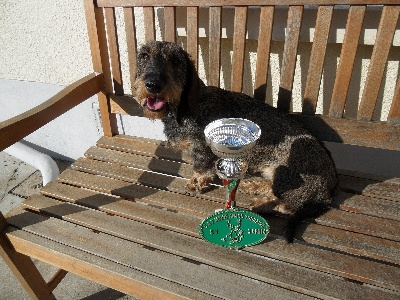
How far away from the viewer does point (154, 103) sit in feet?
6.48

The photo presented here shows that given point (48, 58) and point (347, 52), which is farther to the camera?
point (48, 58)

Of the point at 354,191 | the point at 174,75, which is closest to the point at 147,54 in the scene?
the point at 174,75

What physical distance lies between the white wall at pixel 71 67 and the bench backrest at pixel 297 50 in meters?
0.02

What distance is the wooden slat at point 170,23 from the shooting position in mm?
2239

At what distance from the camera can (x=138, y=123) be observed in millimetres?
3725

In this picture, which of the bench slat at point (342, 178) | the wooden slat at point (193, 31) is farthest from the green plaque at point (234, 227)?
the wooden slat at point (193, 31)

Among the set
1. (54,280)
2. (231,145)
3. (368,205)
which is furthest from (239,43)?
(54,280)

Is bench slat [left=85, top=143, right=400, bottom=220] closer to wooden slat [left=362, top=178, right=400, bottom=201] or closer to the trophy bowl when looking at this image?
wooden slat [left=362, top=178, right=400, bottom=201]

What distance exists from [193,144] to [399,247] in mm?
1311

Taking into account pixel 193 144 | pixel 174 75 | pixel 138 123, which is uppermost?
pixel 174 75

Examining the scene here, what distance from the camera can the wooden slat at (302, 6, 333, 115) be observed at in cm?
195

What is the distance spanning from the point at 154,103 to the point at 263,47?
0.80m

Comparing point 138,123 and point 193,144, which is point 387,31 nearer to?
point 193,144

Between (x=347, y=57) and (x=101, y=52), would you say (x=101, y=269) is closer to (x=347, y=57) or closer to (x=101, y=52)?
(x=101, y=52)
